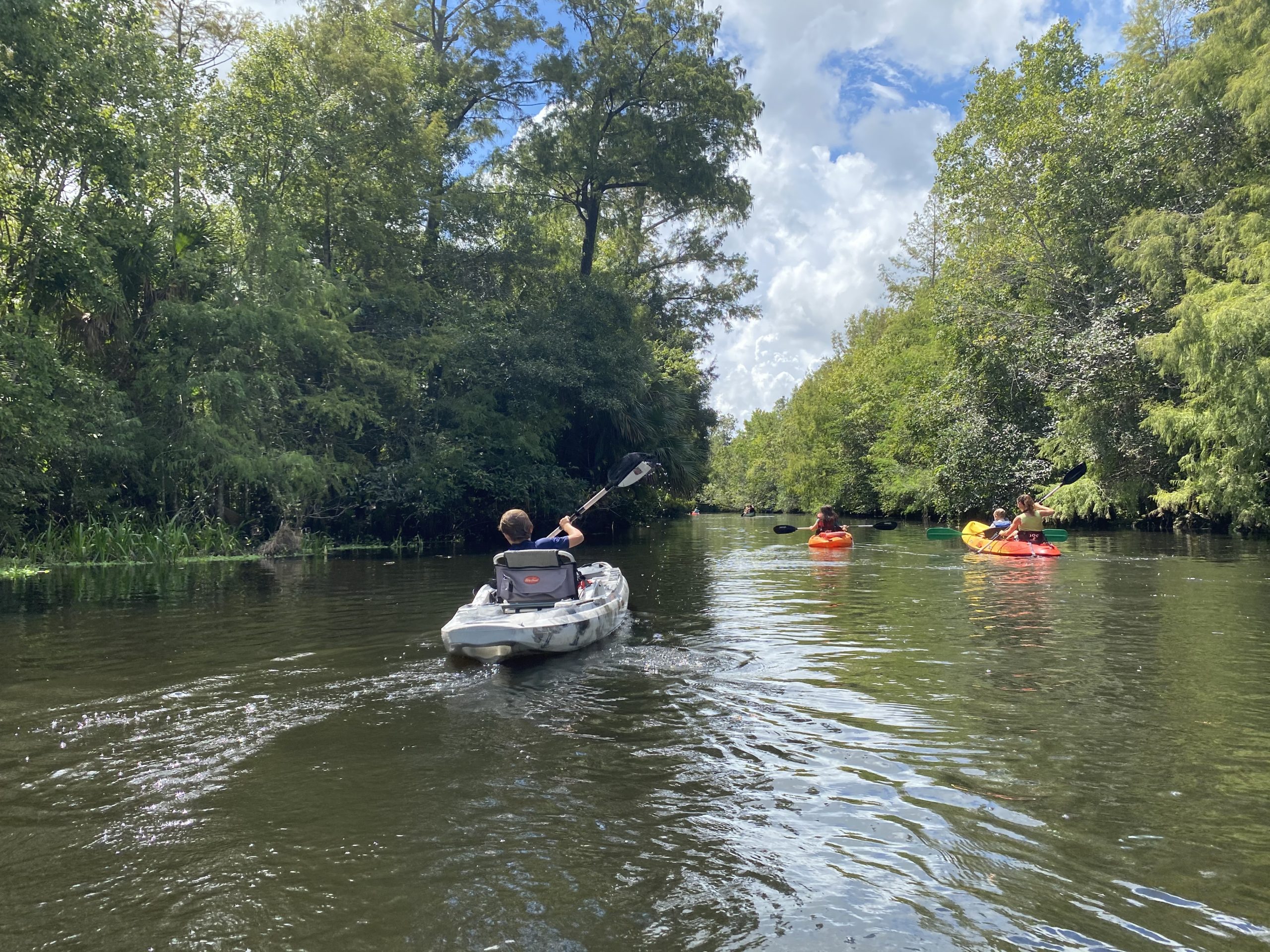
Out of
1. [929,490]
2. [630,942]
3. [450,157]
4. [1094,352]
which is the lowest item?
[630,942]

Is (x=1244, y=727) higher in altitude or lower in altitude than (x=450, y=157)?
lower

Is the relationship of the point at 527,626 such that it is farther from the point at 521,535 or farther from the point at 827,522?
the point at 827,522

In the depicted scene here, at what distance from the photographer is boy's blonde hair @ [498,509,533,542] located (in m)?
8.18

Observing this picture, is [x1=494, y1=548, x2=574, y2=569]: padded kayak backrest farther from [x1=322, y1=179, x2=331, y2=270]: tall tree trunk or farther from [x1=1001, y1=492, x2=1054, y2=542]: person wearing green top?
[x1=322, y1=179, x2=331, y2=270]: tall tree trunk

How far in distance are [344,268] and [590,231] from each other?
28.4 ft

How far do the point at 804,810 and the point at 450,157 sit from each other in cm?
2632

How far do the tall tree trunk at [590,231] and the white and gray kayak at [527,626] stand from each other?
2188 centimetres

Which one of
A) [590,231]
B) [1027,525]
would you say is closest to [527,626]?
[1027,525]

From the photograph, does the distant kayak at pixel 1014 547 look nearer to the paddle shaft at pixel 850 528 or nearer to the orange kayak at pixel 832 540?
the orange kayak at pixel 832 540

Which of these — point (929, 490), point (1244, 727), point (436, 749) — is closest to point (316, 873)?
point (436, 749)

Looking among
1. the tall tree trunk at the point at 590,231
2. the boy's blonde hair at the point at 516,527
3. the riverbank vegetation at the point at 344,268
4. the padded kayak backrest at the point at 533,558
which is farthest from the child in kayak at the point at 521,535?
the tall tree trunk at the point at 590,231

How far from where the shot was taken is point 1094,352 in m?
21.8

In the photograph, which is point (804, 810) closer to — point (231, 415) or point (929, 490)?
point (231, 415)

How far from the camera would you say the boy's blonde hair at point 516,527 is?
8180 millimetres
